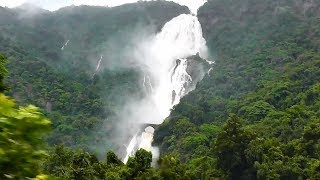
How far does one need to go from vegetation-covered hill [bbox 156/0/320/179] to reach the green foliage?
2503 centimetres

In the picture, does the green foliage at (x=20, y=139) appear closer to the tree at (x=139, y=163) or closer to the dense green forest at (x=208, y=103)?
the dense green forest at (x=208, y=103)

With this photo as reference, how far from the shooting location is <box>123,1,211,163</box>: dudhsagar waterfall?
81.5 meters

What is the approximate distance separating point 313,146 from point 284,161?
2.36 metres

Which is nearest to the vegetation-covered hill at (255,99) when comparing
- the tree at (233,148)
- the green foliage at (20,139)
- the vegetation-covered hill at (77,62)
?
the tree at (233,148)

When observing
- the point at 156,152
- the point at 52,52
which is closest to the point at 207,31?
the point at 52,52

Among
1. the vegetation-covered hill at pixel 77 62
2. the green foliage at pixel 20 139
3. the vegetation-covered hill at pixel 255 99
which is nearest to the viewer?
the green foliage at pixel 20 139

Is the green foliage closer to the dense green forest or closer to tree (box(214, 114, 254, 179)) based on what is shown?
the dense green forest

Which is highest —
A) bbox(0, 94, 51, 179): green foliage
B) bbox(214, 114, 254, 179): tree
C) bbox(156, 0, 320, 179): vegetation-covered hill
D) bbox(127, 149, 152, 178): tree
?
bbox(156, 0, 320, 179): vegetation-covered hill

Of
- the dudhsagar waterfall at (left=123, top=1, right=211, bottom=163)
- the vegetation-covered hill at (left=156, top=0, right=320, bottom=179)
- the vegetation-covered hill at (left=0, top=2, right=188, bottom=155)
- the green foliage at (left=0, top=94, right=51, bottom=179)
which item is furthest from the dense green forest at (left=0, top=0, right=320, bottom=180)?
the dudhsagar waterfall at (left=123, top=1, right=211, bottom=163)

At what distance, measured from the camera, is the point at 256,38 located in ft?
290

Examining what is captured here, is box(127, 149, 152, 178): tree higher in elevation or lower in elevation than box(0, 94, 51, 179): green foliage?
higher

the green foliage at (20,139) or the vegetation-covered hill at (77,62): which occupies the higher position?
the vegetation-covered hill at (77,62)

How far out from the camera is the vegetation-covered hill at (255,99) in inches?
1299

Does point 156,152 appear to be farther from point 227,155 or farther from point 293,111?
point 227,155
